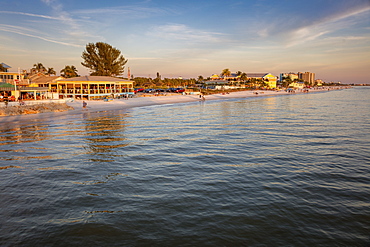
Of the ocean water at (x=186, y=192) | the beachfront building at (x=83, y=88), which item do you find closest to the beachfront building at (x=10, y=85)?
the beachfront building at (x=83, y=88)

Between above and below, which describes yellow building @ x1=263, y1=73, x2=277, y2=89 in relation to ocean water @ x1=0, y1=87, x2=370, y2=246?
above

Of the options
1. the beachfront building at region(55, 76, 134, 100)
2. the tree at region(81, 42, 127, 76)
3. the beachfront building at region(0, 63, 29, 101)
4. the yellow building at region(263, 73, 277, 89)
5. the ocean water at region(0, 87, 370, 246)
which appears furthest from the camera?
the yellow building at region(263, 73, 277, 89)

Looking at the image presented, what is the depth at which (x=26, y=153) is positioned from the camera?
18266 mm

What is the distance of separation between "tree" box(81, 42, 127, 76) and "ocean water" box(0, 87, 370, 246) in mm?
71618

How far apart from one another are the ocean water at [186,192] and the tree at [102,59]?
71618mm

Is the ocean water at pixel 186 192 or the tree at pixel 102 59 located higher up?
the tree at pixel 102 59

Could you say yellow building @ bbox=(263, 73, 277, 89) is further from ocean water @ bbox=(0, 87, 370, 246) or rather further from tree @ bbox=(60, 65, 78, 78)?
ocean water @ bbox=(0, 87, 370, 246)

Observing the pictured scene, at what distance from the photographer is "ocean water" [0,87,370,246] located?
8344mm

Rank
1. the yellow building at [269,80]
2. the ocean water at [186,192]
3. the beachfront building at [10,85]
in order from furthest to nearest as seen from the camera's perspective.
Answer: the yellow building at [269,80], the beachfront building at [10,85], the ocean water at [186,192]

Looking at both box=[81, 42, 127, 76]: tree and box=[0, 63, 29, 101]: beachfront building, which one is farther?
box=[81, 42, 127, 76]: tree

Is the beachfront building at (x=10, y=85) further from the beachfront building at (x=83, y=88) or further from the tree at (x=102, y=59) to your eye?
the tree at (x=102, y=59)

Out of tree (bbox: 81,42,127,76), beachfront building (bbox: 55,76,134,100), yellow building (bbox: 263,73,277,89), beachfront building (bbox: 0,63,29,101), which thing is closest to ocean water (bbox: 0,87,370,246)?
beachfront building (bbox: 0,63,29,101)

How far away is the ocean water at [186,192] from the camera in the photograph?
8344mm

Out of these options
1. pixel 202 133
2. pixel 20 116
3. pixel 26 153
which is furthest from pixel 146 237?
pixel 20 116
